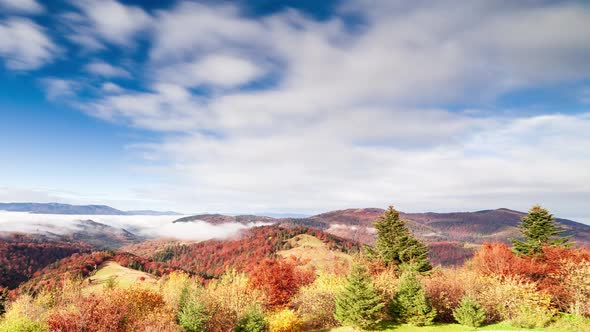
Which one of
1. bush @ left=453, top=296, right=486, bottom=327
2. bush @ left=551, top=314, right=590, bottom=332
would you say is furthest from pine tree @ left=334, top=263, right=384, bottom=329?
bush @ left=551, top=314, right=590, bottom=332

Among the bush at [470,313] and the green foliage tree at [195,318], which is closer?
the bush at [470,313]

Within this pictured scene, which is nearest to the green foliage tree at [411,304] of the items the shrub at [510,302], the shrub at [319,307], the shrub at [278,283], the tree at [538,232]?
the shrub at [510,302]

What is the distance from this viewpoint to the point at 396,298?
46875 millimetres

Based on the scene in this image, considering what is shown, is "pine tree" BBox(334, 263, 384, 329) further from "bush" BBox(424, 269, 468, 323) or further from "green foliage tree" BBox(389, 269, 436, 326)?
"bush" BBox(424, 269, 468, 323)

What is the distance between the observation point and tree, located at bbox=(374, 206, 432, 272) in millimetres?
64312

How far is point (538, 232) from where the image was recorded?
64.0 metres

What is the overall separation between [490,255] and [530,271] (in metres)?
9.71

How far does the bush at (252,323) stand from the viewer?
41903 millimetres

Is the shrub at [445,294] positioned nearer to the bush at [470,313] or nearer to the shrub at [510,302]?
the shrub at [510,302]

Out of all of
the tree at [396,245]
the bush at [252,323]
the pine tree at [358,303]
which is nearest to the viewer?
the bush at [252,323]

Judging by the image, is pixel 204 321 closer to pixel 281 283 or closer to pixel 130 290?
pixel 130 290

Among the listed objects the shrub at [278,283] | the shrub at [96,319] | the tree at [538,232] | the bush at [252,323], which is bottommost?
the shrub at [278,283]

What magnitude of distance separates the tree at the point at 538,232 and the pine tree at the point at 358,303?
4057 centimetres

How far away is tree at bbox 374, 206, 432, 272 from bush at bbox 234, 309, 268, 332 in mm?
33185
